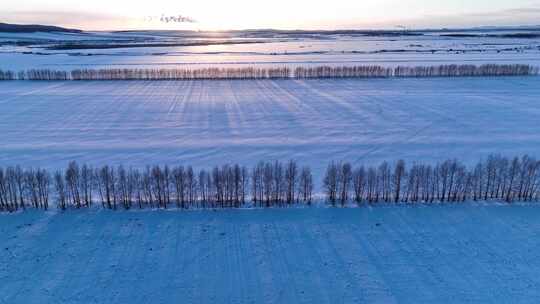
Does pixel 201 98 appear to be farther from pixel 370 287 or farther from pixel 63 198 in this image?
pixel 370 287

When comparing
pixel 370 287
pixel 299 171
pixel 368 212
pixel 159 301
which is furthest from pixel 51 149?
pixel 370 287

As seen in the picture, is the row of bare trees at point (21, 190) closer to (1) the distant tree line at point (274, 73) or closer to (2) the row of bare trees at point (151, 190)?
(2) the row of bare trees at point (151, 190)

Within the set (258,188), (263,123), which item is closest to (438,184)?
(258,188)

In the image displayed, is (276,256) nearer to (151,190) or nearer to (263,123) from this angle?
(151,190)

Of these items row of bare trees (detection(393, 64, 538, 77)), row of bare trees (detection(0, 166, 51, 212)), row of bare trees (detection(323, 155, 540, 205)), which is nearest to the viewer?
row of bare trees (detection(0, 166, 51, 212))

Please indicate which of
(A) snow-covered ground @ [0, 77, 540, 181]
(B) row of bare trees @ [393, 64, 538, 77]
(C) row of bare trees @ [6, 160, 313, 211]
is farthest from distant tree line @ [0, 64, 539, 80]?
(C) row of bare trees @ [6, 160, 313, 211]

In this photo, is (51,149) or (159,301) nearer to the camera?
(159,301)

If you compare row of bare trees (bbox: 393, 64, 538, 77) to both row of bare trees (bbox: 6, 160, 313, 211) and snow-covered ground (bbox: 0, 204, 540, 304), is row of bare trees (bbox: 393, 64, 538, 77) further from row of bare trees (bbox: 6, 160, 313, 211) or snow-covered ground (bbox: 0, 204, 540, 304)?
row of bare trees (bbox: 6, 160, 313, 211)
